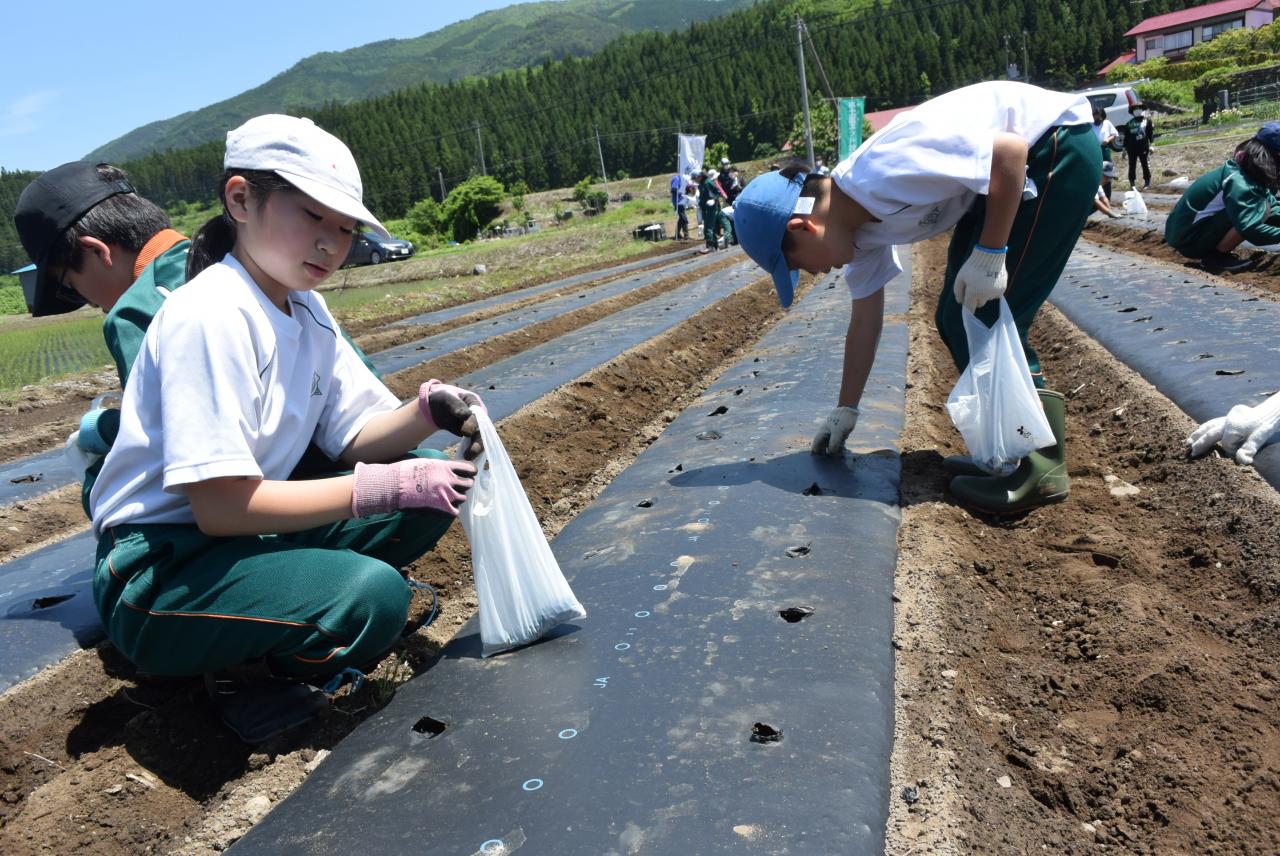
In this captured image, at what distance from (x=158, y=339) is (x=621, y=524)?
1.34 m

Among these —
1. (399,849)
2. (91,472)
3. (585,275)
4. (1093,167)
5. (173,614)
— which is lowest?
(585,275)

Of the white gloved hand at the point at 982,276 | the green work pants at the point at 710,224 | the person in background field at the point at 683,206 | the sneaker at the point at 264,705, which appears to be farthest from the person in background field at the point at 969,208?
the person in background field at the point at 683,206

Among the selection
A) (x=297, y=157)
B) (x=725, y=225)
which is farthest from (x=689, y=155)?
(x=297, y=157)

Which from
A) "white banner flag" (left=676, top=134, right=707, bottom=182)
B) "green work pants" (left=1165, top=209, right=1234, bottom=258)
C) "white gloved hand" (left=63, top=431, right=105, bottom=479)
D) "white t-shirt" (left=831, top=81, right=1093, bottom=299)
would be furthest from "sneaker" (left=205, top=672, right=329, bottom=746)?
"white banner flag" (left=676, top=134, right=707, bottom=182)

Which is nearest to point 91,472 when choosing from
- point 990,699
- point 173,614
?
point 173,614

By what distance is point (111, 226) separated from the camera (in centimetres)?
218

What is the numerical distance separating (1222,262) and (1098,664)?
Result: 18.7 ft

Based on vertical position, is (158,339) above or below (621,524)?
above

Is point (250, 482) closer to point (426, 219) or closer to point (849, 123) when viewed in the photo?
point (849, 123)

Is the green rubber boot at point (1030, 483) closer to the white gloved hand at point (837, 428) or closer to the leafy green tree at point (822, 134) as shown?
the white gloved hand at point (837, 428)

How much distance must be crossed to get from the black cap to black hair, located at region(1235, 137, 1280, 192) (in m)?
5.78

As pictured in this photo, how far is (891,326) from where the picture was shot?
5.39 meters

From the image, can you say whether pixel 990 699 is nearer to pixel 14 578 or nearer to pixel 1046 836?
pixel 1046 836

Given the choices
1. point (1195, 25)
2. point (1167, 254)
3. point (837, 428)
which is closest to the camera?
point (837, 428)
